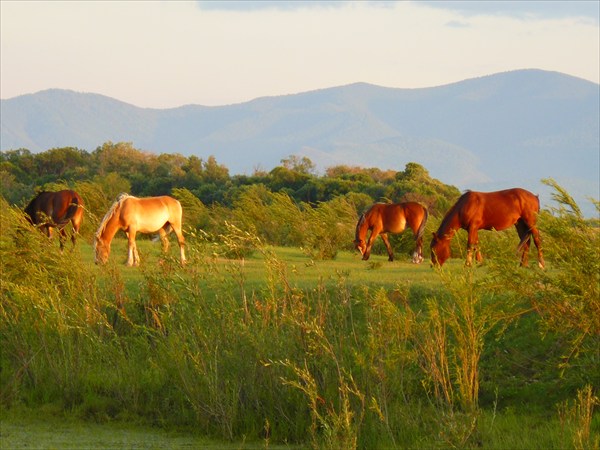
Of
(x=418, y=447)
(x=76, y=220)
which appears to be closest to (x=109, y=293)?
(x=418, y=447)

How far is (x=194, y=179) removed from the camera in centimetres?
6284

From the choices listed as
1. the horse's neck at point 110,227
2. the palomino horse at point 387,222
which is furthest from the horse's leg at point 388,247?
the horse's neck at point 110,227

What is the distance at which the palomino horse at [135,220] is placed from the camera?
2119 centimetres

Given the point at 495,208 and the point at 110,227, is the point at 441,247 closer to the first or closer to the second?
the point at 495,208

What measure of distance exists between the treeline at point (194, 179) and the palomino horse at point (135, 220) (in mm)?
17528

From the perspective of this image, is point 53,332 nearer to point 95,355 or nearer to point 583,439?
point 95,355

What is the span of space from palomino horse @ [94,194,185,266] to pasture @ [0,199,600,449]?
21.9ft

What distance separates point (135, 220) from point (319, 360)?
437 inches

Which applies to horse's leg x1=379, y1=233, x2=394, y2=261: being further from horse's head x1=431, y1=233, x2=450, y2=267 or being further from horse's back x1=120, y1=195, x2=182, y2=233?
horse's back x1=120, y1=195, x2=182, y2=233

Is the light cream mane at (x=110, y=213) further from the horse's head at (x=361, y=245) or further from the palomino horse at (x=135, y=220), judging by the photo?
the horse's head at (x=361, y=245)

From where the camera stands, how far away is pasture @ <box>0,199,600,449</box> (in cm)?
1087

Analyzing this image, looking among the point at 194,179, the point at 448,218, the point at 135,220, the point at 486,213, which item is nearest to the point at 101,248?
the point at 135,220

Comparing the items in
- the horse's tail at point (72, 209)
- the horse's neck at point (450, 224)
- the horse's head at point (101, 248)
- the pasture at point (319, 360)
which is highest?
the horse's tail at point (72, 209)

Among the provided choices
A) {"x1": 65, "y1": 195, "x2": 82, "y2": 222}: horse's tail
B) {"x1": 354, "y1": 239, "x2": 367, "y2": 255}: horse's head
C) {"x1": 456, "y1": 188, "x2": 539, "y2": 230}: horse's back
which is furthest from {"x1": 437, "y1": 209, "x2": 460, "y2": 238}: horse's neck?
{"x1": 65, "y1": 195, "x2": 82, "y2": 222}: horse's tail
